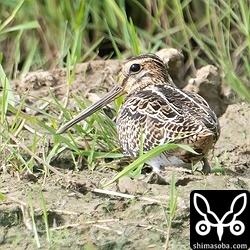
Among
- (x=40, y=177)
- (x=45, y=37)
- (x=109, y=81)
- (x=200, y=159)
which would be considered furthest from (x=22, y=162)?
(x=45, y=37)

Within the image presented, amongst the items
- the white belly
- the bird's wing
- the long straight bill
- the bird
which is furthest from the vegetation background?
the white belly

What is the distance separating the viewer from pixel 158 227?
4801 mm

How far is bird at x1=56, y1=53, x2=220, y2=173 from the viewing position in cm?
551

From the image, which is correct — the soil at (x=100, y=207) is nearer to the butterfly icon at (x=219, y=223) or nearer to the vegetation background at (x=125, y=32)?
the butterfly icon at (x=219, y=223)

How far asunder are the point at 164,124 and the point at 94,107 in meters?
0.74

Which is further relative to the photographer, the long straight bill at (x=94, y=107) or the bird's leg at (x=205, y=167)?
the long straight bill at (x=94, y=107)

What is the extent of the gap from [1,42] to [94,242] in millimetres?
3686

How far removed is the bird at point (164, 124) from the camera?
18.1ft

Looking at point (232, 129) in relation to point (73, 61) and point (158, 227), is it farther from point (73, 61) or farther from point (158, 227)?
point (158, 227)

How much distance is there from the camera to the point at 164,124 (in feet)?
18.4

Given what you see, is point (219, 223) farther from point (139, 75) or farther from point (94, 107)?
point (139, 75)

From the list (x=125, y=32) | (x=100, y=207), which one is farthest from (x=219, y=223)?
(x=125, y=32)

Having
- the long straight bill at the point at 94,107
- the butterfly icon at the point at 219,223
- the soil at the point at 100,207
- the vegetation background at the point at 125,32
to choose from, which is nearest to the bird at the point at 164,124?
the long straight bill at the point at 94,107

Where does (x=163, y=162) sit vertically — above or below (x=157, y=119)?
below
